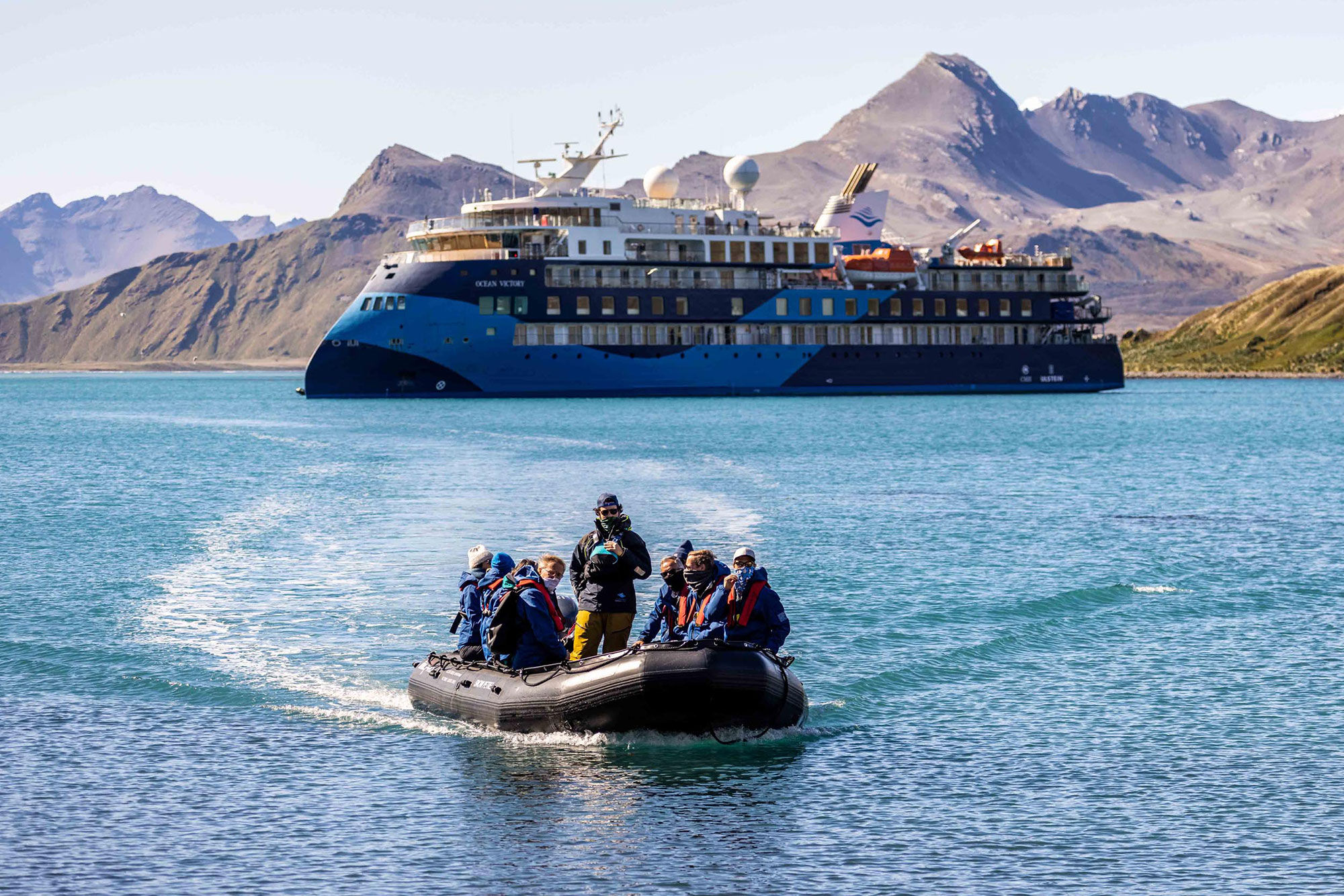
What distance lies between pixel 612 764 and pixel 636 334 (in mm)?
92938

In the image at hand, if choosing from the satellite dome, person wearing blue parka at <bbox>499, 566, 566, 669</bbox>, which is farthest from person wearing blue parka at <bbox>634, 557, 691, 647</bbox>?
the satellite dome

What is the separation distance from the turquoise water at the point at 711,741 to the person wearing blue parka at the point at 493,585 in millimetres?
1527

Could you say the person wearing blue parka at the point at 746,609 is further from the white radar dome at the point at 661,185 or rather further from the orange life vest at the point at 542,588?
the white radar dome at the point at 661,185

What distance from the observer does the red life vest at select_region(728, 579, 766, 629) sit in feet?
65.9

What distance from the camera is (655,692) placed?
63.2 ft

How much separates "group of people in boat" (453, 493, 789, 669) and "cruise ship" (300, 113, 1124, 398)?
280 ft

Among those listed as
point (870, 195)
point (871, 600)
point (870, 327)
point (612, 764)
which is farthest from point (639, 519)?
point (870, 195)

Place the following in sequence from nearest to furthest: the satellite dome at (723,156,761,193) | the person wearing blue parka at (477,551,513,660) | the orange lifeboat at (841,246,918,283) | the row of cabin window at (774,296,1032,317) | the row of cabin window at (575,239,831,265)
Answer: the person wearing blue parka at (477,551,513,660), the row of cabin window at (575,239,831,265), the row of cabin window at (774,296,1032,317), the orange lifeboat at (841,246,918,283), the satellite dome at (723,156,761,193)

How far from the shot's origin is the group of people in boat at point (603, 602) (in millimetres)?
20109

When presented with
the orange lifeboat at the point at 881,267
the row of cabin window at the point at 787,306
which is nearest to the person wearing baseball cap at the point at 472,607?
the row of cabin window at the point at 787,306

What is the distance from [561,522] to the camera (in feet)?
143

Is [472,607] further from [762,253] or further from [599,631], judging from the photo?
[762,253]

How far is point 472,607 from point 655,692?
10.4 ft

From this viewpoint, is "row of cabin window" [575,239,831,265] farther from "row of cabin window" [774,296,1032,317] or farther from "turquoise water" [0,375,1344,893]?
"turquoise water" [0,375,1344,893]
